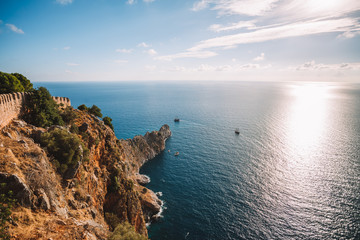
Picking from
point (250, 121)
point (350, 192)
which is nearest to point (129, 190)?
point (350, 192)

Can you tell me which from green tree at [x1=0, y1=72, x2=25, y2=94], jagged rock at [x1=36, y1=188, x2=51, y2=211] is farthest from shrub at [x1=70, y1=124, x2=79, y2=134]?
jagged rock at [x1=36, y1=188, x2=51, y2=211]

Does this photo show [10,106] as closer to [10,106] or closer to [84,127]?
[10,106]

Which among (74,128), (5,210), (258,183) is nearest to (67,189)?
(5,210)

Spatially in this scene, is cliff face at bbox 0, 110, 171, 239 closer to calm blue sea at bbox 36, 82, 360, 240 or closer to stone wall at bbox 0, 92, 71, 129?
stone wall at bbox 0, 92, 71, 129

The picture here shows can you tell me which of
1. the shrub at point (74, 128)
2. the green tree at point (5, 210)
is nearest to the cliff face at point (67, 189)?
the green tree at point (5, 210)

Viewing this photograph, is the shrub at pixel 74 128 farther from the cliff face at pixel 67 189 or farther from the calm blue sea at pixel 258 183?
the calm blue sea at pixel 258 183

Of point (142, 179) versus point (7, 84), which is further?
point (142, 179)

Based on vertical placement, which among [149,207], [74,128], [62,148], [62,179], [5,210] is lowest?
[149,207]
